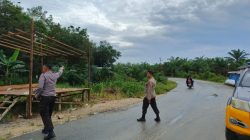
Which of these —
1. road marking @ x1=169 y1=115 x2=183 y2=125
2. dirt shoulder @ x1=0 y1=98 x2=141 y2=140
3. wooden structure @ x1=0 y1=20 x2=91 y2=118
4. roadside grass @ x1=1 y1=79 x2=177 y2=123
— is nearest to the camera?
dirt shoulder @ x1=0 y1=98 x2=141 y2=140

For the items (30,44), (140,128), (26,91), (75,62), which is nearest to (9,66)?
(75,62)

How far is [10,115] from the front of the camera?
1398 centimetres

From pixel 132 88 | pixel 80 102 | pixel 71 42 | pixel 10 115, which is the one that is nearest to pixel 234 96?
pixel 10 115

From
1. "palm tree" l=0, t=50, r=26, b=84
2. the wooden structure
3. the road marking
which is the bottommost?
the road marking

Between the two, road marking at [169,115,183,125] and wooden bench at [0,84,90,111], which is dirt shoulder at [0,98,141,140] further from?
road marking at [169,115,183,125]

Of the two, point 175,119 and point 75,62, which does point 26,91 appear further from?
point 75,62

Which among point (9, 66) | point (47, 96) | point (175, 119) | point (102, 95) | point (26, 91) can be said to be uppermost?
point (9, 66)

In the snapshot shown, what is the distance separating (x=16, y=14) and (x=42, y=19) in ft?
38.9

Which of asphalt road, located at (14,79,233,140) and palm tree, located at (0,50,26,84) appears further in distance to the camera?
palm tree, located at (0,50,26,84)

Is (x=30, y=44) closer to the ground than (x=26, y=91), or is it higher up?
higher up

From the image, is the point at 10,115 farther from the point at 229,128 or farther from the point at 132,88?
the point at 132,88

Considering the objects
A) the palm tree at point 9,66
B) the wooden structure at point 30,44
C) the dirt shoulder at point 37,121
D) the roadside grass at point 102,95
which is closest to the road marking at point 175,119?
the dirt shoulder at point 37,121

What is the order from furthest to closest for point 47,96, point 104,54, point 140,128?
point 104,54
point 140,128
point 47,96

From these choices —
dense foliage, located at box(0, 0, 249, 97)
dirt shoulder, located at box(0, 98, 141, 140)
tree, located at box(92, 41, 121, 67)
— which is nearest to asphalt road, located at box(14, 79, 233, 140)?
dirt shoulder, located at box(0, 98, 141, 140)
